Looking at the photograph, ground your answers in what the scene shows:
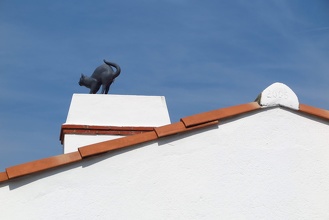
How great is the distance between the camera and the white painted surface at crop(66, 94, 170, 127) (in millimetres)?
9477

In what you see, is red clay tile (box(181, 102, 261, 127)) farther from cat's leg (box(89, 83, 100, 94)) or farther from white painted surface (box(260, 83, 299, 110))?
cat's leg (box(89, 83, 100, 94))

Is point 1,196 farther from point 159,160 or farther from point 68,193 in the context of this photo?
point 159,160

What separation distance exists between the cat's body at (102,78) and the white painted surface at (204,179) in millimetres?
4735

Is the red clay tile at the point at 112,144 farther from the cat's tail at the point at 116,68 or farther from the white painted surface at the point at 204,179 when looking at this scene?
the cat's tail at the point at 116,68

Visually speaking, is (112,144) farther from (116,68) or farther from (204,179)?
(116,68)

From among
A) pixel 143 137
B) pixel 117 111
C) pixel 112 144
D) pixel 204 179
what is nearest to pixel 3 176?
pixel 112 144

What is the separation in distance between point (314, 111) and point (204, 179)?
140 centimetres

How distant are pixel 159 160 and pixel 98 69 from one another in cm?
529

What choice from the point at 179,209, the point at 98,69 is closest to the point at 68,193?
the point at 179,209

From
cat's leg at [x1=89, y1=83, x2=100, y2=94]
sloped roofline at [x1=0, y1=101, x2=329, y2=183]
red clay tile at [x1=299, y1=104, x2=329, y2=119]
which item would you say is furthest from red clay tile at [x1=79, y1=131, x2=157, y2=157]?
cat's leg at [x1=89, y1=83, x2=100, y2=94]

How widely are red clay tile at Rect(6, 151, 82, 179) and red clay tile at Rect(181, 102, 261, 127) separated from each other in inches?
45.5

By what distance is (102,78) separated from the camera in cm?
1053

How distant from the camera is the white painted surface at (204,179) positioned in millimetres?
5508

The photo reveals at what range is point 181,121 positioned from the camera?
5961 millimetres
